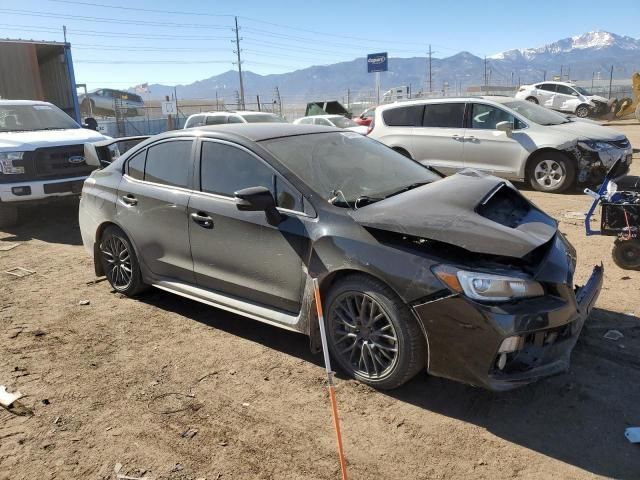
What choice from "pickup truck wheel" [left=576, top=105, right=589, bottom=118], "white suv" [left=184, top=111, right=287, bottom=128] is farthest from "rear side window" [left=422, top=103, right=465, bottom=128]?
"pickup truck wheel" [left=576, top=105, right=589, bottom=118]

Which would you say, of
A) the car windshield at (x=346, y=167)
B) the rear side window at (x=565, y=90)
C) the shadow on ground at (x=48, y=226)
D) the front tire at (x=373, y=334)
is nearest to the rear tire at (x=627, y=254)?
the car windshield at (x=346, y=167)

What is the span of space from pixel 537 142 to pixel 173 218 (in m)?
6.91

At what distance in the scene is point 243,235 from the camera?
12.6 ft

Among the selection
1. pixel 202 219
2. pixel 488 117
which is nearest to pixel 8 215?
pixel 202 219

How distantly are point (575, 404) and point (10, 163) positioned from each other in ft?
26.5

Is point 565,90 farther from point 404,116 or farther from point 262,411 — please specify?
point 262,411

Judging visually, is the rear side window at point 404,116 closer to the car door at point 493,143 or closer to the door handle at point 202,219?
the car door at point 493,143

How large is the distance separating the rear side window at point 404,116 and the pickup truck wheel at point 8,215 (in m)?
6.85

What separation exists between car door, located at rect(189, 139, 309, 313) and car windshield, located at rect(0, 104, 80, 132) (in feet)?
21.8

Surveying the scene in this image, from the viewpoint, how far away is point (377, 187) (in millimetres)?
3879

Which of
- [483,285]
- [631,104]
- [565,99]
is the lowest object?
[483,285]

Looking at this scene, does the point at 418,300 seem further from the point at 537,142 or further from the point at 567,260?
the point at 537,142

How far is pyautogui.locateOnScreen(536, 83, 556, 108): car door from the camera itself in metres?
28.0

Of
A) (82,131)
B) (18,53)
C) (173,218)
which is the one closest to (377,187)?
(173,218)
